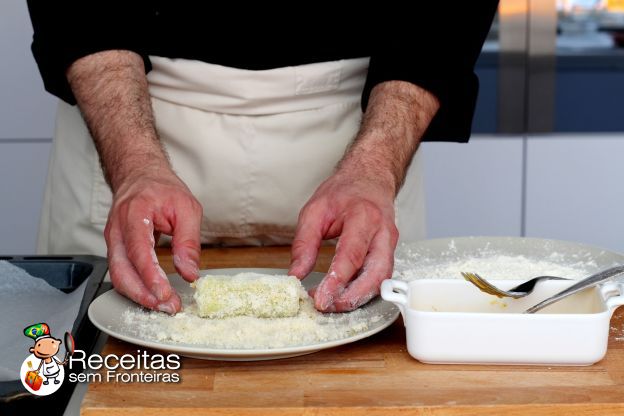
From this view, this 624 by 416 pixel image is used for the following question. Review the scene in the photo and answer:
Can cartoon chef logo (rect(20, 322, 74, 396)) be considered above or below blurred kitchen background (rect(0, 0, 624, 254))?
above

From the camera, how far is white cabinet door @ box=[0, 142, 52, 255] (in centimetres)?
245

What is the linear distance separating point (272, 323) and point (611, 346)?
1.16 feet

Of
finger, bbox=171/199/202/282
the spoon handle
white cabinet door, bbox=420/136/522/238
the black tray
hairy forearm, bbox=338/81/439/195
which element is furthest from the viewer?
white cabinet door, bbox=420/136/522/238

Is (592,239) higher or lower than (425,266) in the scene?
lower

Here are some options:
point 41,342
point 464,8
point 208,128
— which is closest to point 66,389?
point 41,342

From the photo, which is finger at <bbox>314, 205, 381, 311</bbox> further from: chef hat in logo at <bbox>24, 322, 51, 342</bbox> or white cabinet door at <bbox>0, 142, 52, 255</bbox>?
white cabinet door at <bbox>0, 142, 52, 255</bbox>

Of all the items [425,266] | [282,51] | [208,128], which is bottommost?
[425,266]

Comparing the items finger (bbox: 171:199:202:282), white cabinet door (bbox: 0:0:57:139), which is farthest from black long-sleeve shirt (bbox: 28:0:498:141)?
white cabinet door (bbox: 0:0:57:139)

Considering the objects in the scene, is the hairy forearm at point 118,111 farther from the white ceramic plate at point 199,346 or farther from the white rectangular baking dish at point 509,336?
the white rectangular baking dish at point 509,336

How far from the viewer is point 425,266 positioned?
1.15 m

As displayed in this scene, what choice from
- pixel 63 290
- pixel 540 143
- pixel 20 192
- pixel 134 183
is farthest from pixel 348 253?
pixel 540 143

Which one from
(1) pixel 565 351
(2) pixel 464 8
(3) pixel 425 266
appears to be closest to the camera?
(1) pixel 565 351

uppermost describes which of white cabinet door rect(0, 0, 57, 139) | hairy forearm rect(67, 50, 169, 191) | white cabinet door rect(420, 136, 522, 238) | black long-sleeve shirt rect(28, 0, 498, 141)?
black long-sleeve shirt rect(28, 0, 498, 141)

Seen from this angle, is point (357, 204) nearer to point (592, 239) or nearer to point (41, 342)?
point (41, 342)
